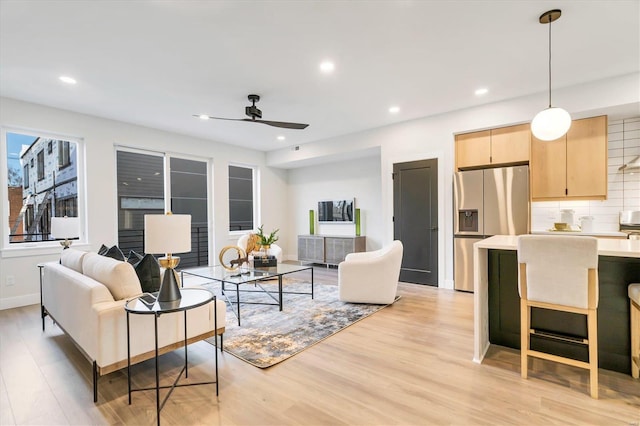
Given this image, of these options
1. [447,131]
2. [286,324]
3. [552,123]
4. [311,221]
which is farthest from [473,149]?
[311,221]

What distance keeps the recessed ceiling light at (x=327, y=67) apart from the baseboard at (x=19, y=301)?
486 centimetres

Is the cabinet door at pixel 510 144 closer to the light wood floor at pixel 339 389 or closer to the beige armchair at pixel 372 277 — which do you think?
the beige armchair at pixel 372 277

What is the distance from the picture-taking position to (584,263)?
6.38 feet

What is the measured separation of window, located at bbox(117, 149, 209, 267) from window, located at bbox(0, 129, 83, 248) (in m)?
0.64

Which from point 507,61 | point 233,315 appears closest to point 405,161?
point 507,61

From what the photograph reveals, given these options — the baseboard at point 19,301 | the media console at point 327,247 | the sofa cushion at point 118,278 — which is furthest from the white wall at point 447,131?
the baseboard at point 19,301

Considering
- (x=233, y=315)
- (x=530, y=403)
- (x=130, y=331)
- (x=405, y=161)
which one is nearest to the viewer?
(x=530, y=403)

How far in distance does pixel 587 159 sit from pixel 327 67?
3.50 meters

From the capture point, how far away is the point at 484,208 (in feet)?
14.4

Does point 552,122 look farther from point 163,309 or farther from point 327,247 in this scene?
point 327,247

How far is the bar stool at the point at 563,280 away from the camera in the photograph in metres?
1.94

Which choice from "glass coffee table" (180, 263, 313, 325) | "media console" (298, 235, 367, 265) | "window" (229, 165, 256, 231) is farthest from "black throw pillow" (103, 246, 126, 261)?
"media console" (298, 235, 367, 265)

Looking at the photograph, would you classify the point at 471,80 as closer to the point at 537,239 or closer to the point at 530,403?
the point at 537,239

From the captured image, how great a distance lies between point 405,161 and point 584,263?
3431mm
